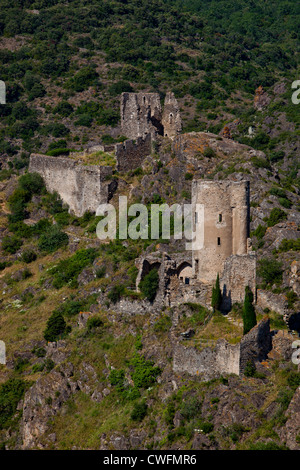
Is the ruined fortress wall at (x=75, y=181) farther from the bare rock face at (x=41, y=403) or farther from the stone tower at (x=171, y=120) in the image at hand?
the bare rock face at (x=41, y=403)

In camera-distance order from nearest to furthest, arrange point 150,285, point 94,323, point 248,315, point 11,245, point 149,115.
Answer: point 248,315 < point 150,285 < point 94,323 < point 11,245 < point 149,115

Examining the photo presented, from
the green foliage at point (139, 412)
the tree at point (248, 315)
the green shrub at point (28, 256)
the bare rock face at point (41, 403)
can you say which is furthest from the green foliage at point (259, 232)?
the green shrub at point (28, 256)

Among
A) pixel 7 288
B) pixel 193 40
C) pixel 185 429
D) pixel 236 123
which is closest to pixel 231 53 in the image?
pixel 193 40

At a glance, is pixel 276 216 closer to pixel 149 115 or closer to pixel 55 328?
pixel 55 328

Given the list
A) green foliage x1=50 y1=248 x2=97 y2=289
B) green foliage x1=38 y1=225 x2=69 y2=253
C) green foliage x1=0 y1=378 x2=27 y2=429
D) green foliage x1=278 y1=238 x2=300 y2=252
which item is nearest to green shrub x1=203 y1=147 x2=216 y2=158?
green foliage x1=50 y1=248 x2=97 y2=289

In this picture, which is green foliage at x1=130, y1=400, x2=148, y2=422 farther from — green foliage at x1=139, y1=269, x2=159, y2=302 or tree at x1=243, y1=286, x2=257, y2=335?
green foliage at x1=139, y1=269, x2=159, y2=302

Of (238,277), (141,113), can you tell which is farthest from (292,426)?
(141,113)
